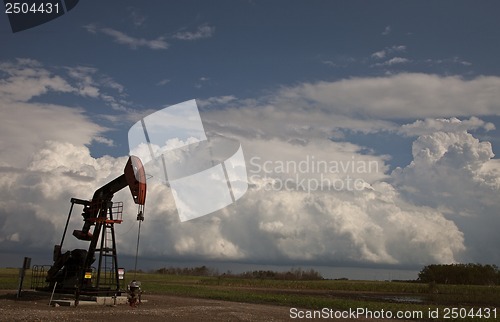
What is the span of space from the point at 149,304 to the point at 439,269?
64570mm

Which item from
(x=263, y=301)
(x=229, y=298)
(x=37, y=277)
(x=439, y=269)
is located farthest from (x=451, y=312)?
(x=439, y=269)

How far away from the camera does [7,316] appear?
54.1ft

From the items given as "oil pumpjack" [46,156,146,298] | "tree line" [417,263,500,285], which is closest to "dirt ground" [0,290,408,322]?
"oil pumpjack" [46,156,146,298]

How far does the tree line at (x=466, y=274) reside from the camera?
73762mm

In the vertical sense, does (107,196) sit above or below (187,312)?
above

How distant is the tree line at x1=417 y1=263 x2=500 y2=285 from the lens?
242 feet

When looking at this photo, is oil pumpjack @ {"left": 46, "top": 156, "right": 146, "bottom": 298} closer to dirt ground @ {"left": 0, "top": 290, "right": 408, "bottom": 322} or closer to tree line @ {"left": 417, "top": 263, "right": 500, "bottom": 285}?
dirt ground @ {"left": 0, "top": 290, "right": 408, "bottom": 322}

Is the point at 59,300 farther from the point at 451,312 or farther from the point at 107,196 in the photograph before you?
the point at 451,312

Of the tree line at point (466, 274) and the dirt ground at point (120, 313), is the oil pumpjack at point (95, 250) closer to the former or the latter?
the dirt ground at point (120, 313)

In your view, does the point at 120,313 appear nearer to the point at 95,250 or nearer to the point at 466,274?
the point at 95,250

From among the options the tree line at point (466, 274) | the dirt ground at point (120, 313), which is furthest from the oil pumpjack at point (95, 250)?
the tree line at point (466, 274)

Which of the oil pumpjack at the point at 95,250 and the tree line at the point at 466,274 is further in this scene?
the tree line at the point at 466,274

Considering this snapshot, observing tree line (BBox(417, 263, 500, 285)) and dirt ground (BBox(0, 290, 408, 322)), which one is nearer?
dirt ground (BBox(0, 290, 408, 322))

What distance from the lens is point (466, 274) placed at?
74.7 metres
